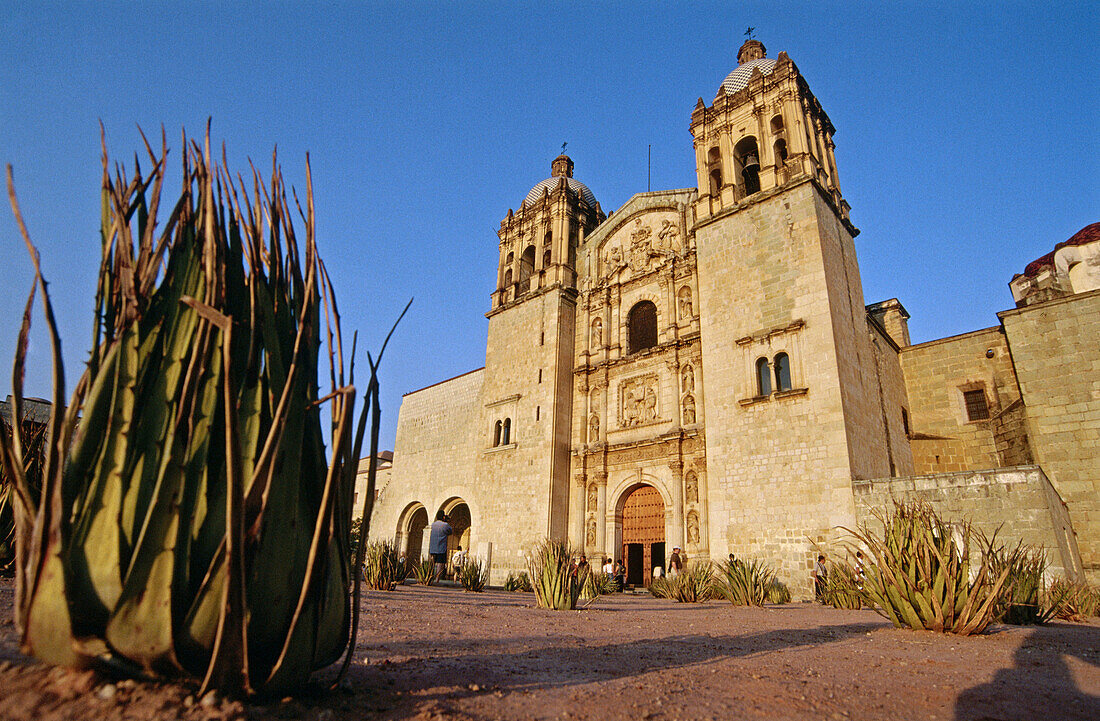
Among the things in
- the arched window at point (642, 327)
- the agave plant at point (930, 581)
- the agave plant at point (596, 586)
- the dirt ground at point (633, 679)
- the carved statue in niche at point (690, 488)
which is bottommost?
the agave plant at point (596, 586)

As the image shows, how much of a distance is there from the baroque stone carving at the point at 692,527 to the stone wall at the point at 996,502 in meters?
3.85

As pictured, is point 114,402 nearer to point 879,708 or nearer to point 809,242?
point 879,708

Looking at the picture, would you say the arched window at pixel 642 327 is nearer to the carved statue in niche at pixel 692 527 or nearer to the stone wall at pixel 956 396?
the carved statue in niche at pixel 692 527

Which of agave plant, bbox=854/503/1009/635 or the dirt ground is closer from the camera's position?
the dirt ground

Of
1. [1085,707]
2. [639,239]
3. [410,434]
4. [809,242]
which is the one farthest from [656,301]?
[1085,707]

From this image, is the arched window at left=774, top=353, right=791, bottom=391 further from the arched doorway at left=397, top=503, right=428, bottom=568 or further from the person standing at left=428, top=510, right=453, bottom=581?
the arched doorway at left=397, top=503, right=428, bottom=568

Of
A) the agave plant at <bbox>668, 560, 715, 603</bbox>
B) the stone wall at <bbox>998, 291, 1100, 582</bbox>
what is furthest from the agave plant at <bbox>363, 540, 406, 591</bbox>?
the stone wall at <bbox>998, 291, 1100, 582</bbox>

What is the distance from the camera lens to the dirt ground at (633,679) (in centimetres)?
154

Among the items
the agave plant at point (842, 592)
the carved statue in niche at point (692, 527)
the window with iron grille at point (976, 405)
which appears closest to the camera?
the agave plant at point (842, 592)

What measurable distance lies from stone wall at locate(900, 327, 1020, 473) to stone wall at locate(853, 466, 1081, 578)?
457cm

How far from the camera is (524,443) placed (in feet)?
56.9

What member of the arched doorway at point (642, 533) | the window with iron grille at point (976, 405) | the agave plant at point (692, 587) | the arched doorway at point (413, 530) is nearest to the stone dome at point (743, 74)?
the window with iron grille at point (976, 405)

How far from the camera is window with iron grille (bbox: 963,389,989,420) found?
51.3ft

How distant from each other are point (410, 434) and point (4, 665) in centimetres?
2112
